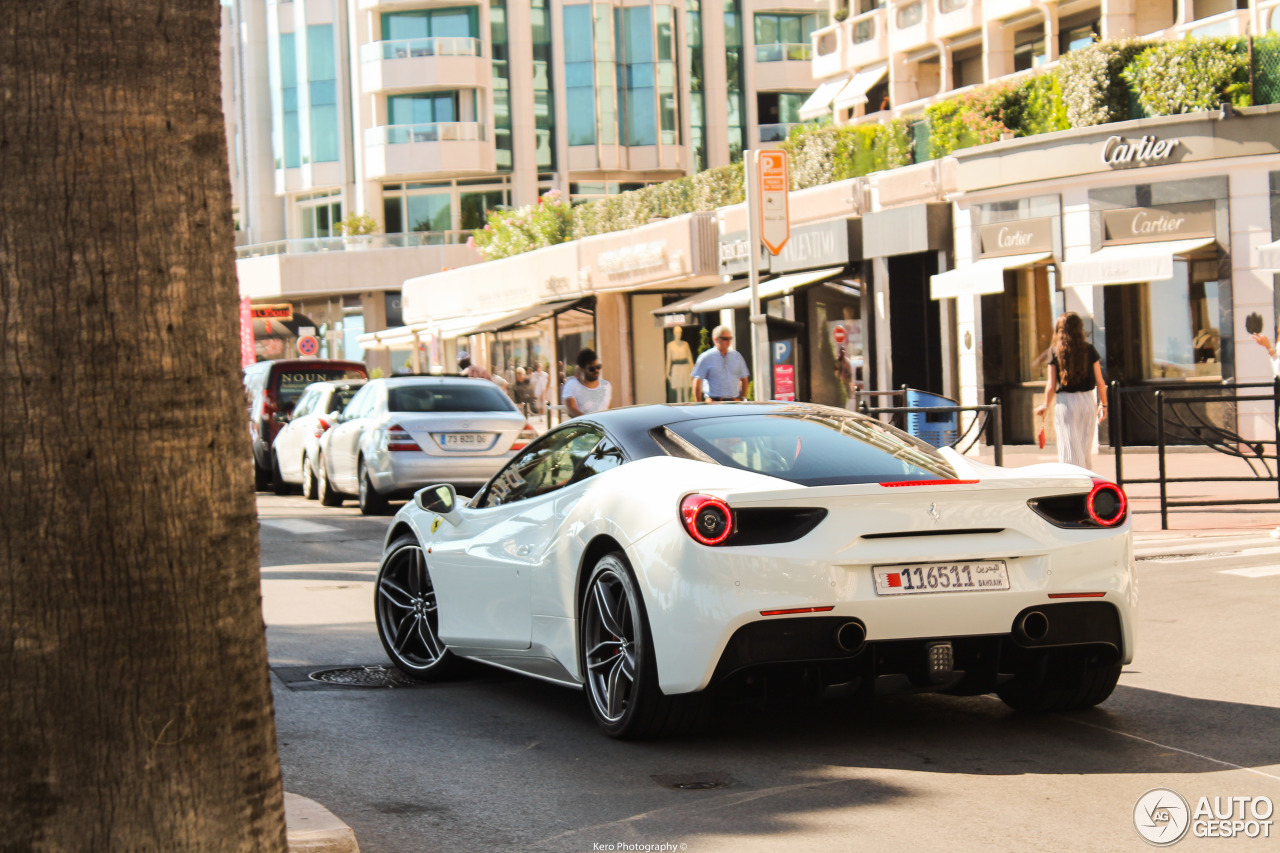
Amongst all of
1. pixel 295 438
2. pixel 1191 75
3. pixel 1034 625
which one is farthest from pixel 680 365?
pixel 1034 625

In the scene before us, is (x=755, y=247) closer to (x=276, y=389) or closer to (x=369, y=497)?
(x=369, y=497)

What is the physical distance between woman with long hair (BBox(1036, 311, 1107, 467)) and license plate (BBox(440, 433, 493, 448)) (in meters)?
6.16

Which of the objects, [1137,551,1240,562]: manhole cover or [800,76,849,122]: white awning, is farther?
[800,76,849,122]: white awning

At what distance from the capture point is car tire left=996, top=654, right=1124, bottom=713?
6070 mm

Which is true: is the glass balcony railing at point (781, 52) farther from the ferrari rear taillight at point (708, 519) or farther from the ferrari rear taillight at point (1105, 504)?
the ferrari rear taillight at point (708, 519)

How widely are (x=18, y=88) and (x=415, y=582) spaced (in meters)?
4.80

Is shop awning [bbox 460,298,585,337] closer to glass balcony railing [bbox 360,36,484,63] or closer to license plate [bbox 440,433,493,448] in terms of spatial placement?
license plate [bbox 440,433,493,448]

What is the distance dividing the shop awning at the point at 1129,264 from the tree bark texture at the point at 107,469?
20540mm

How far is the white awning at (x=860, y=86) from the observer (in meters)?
40.0

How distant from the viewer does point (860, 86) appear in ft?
133

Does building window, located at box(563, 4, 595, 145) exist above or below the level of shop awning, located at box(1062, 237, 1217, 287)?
above

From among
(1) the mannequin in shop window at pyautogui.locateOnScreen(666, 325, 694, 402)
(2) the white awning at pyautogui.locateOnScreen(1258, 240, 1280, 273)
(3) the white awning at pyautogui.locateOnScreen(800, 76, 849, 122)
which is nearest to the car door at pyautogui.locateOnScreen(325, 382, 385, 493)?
(2) the white awning at pyautogui.locateOnScreen(1258, 240, 1280, 273)

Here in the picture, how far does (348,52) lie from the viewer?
69.2m

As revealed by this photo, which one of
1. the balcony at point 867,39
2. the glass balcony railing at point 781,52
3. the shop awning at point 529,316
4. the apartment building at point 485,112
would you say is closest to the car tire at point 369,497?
the shop awning at point 529,316
